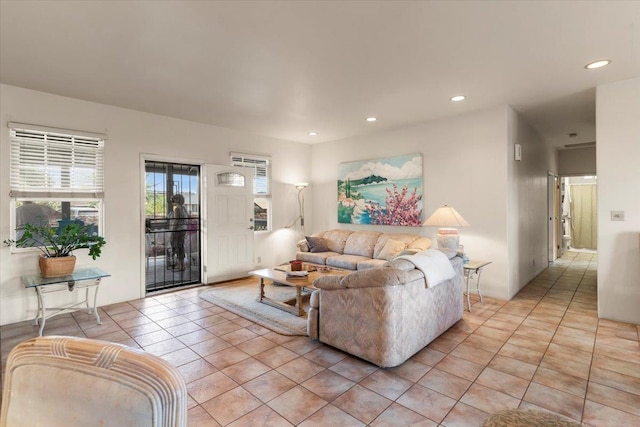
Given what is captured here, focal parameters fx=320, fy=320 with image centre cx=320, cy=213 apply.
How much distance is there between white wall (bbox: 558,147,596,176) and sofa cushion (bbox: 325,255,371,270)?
19.5 ft

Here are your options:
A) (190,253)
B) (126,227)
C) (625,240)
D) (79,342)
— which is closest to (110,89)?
(126,227)

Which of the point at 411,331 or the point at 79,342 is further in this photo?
the point at 411,331

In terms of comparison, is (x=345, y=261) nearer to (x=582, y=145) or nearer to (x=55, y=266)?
(x=55, y=266)

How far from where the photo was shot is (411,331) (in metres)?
2.64

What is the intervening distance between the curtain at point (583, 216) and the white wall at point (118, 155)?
28.3 ft

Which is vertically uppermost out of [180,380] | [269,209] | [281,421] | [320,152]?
[320,152]

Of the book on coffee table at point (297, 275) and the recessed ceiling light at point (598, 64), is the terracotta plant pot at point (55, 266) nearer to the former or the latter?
the book on coffee table at point (297, 275)

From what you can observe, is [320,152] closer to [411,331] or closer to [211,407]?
[411,331]

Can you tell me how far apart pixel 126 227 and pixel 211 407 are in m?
3.23

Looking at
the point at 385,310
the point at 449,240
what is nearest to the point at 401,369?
the point at 385,310

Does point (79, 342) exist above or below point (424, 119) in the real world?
below

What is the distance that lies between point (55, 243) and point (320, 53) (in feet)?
12.0

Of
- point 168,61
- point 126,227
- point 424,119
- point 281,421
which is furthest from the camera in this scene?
point 424,119

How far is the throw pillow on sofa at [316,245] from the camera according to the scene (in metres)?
5.68
